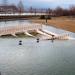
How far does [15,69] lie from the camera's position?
75.5ft

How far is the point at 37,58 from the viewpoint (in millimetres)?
27078

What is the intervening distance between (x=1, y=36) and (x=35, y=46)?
9037mm

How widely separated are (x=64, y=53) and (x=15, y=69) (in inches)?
306

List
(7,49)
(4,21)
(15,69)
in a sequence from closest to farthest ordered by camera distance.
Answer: (15,69), (7,49), (4,21)

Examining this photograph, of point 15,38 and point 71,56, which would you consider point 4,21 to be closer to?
point 15,38

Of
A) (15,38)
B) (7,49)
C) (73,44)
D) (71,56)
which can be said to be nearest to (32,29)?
(15,38)

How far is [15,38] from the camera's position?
134ft

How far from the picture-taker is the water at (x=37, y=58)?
896 inches

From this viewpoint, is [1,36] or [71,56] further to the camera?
[1,36]

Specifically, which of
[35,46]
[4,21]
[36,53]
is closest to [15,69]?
[36,53]

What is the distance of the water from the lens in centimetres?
2275

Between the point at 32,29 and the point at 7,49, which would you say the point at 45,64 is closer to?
the point at 7,49

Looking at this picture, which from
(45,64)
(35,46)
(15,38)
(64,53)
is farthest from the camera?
(15,38)

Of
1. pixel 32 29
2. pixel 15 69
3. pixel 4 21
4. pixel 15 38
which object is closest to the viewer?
pixel 15 69
